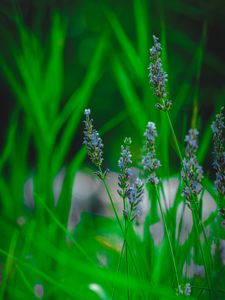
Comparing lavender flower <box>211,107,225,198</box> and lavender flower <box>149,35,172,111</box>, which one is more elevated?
lavender flower <box>149,35,172,111</box>

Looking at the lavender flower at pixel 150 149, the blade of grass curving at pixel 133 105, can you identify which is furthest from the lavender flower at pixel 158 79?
the blade of grass curving at pixel 133 105

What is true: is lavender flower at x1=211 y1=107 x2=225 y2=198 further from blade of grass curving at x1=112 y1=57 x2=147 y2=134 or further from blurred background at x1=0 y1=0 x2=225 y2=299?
blade of grass curving at x1=112 y1=57 x2=147 y2=134

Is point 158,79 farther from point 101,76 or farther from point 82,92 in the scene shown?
point 101,76

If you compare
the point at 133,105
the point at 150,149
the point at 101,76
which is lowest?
the point at 150,149

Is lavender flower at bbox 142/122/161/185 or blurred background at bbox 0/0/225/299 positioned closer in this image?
lavender flower at bbox 142/122/161/185

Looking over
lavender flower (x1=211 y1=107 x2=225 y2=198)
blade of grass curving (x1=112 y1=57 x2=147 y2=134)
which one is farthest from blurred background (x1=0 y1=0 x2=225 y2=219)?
lavender flower (x1=211 y1=107 x2=225 y2=198)

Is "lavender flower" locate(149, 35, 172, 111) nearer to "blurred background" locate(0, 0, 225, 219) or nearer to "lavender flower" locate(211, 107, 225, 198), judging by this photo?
"lavender flower" locate(211, 107, 225, 198)

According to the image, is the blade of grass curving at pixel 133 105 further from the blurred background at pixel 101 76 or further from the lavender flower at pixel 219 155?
the lavender flower at pixel 219 155

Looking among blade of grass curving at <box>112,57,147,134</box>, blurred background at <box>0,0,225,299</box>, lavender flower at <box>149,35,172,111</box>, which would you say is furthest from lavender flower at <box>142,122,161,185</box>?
blade of grass curving at <box>112,57,147,134</box>

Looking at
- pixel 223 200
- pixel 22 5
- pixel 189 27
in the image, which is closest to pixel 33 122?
pixel 223 200

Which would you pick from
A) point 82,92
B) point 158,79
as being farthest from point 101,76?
point 158,79

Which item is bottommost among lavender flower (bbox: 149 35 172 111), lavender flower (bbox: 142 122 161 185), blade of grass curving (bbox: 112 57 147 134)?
lavender flower (bbox: 142 122 161 185)

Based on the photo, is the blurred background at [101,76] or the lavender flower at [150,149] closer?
the lavender flower at [150,149]
